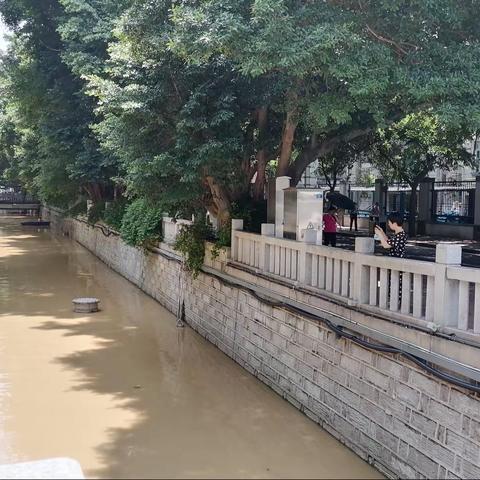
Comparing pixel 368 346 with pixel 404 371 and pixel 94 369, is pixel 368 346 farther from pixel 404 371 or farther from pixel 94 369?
pixel 94 369

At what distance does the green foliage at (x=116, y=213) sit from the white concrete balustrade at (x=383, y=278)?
10795 millimetres

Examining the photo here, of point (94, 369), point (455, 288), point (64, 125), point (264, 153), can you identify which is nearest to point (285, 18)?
point (455, 288)

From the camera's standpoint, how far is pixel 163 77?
10188mm

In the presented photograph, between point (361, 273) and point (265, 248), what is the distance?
2822mm

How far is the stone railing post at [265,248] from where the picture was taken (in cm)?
939

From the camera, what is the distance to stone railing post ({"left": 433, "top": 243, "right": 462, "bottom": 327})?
5.37m

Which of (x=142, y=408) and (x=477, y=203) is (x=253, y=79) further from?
(x=477, y=203)

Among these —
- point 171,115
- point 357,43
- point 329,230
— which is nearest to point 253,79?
point 171,115

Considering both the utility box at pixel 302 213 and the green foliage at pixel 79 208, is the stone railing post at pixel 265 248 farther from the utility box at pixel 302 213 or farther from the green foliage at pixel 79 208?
the green foliage at pixel 79 208

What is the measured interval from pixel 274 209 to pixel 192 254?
2.42m

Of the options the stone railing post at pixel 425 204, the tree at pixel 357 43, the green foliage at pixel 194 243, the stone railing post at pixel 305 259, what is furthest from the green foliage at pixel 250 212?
the stone railing post at pixel 425 204

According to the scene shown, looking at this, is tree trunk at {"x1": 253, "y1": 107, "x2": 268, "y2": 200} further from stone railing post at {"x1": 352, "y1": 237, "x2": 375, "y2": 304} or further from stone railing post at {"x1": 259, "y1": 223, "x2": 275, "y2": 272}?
stone railing post at {"x1": 352, "y1": 237, "x2": 375, "y2": 304}

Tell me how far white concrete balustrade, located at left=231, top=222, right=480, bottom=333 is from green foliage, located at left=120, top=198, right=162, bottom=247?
6.35m

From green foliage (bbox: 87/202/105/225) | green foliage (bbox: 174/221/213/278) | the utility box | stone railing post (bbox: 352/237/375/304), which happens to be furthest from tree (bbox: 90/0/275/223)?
green foliage (bbox: 87/202/105/225)
